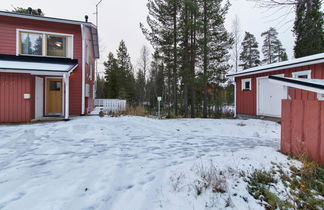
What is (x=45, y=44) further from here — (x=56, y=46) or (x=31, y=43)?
(x=31, y=43)

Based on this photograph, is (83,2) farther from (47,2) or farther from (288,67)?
(288,67)

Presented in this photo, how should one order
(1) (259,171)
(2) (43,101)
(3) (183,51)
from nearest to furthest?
1. (1) (259,171)
2. (2) (43,101)
3. (3) (183,51)

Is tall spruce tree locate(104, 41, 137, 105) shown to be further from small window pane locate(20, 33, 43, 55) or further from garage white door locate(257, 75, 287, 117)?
garage white door locate(257, 75, 287, 117)

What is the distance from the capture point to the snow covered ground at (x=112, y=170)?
1970 millimetres

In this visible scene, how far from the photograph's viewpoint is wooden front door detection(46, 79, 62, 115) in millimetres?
9084

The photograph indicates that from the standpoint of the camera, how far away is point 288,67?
7.95 metres

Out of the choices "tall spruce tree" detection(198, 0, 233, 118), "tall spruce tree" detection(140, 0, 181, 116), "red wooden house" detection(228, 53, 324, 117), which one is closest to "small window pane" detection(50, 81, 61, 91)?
"tall spruce tree" detection(140, 0, 181, 116)

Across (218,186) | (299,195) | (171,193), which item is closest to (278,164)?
(299,195)

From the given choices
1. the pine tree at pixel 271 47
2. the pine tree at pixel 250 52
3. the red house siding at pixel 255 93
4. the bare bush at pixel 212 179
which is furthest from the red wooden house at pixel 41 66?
the pine tree at pixel 271 47

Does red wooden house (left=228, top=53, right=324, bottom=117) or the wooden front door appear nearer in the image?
red wooden house (left=228, top=53, right=324, bottom=117)

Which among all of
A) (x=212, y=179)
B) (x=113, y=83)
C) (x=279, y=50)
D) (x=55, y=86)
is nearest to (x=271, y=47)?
(x=279, y=50)

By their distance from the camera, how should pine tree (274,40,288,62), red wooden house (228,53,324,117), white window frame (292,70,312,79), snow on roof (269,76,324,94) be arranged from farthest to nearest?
pine tree (274,40,288,62) < white window frame (292,70,312,79) < red wooden house (228,53,324,117) < snow on roof (269,76,324,94)

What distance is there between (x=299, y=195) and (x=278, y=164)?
83 cm

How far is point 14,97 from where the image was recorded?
23.7ft
